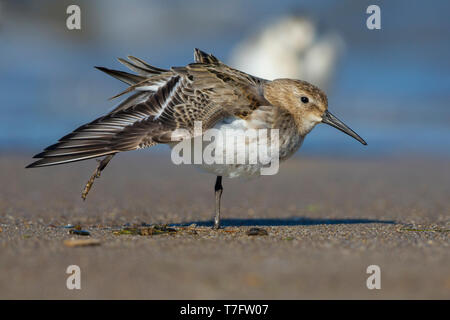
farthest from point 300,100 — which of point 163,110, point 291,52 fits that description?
point 291,52

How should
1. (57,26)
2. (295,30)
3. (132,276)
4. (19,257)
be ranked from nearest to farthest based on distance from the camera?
(132,276) < (19,257) < (295,30) < (57,26)

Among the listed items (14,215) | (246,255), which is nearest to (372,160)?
(14,215)

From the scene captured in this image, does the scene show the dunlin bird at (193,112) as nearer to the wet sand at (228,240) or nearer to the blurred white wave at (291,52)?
the wet sand at (228,240)

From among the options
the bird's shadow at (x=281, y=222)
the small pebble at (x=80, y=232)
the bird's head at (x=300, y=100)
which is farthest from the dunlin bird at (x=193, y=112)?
the bird's shadow at (x=281, y=222)

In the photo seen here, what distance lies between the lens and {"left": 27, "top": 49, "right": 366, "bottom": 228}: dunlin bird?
465 centimetres

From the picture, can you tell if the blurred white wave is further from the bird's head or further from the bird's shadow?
the bird's head

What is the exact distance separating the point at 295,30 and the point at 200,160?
9712mm

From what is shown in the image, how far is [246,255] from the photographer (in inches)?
151

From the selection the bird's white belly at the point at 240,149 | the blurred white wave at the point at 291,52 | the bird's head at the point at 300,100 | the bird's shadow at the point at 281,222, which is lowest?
the bird's shadow at the point at 281,222

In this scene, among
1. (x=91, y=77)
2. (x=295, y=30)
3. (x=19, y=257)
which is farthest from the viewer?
(x=91, y=77)

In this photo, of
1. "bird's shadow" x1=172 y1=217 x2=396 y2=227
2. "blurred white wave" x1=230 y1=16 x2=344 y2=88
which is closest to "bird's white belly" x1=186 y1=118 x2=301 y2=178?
"bird's shadow" x1=172 y1=217 x2=396 y2=227

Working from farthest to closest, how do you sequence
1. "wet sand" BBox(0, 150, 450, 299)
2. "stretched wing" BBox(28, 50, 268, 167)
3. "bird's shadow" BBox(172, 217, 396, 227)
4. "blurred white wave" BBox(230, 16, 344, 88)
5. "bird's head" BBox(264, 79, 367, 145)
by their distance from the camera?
"blurred white wave" BBox(230, 16, 344, 88), "bird's shadow" BBox(172, 217, 396, 227), "bird's head" BBox(264, 79, 367, 145), "stretched wing" BBox(28, 50, 268, 167), "wet sand" BBox(0, 150, 450, 299)

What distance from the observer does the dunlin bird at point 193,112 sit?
15.3ft
